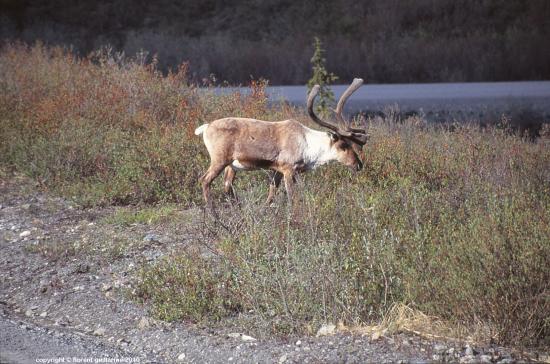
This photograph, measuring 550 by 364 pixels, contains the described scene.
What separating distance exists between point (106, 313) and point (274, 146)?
121 inches

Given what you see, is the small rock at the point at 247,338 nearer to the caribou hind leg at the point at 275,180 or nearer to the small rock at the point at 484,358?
the small rock at the point at 484,358

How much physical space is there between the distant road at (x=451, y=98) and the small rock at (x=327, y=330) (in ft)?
32.8

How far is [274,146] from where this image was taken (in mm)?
9922

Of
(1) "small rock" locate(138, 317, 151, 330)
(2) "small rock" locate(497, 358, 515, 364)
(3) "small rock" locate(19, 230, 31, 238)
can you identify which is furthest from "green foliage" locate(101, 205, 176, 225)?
(2) "small rock" locate(497, 358, 515, 364)

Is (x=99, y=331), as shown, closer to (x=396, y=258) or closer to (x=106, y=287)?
(x=106, y=287)

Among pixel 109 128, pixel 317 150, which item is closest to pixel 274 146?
pixel 317 150

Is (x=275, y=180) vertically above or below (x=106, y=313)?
above

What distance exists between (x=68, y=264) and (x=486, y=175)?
475 cm

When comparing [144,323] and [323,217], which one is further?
[323,217]

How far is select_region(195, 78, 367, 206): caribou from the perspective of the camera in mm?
9828

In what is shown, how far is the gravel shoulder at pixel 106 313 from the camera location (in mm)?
6617

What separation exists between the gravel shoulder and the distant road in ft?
22.9

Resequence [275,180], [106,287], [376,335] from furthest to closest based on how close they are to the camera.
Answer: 1. [275,180]
2. [106,287]
3. [376,335]

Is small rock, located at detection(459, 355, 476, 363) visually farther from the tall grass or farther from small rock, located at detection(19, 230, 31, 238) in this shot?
small rock, located at detection(19, 230, 31, 238)
